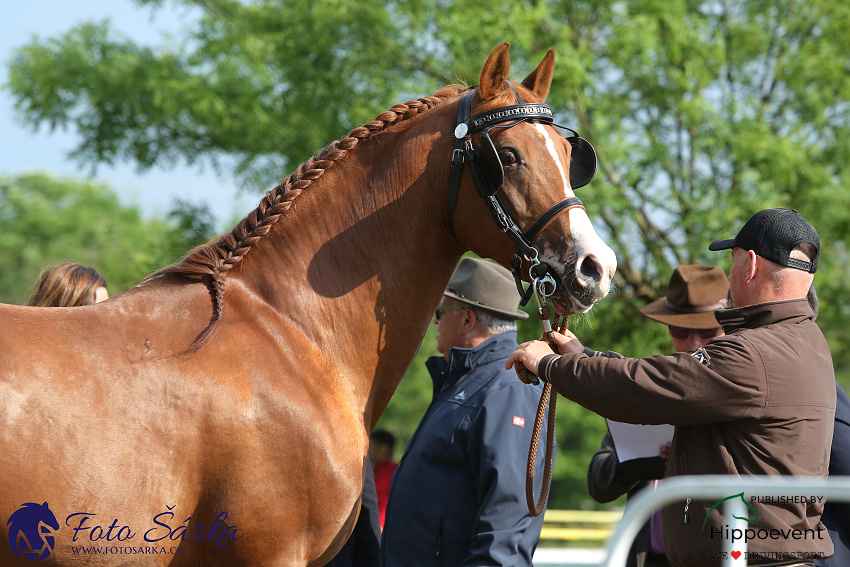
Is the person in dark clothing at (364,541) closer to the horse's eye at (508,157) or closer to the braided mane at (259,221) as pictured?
the braided mane at (259,221)

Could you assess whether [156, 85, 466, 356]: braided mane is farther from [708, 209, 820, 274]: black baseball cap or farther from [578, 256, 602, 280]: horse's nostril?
[708, 209, 820, 274]: black baseball cap

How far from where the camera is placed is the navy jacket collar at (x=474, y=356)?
3.67 m

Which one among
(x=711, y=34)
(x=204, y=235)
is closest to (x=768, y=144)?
(x=711, y=34)

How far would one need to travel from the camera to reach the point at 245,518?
2.40 m

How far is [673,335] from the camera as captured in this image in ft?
14.0

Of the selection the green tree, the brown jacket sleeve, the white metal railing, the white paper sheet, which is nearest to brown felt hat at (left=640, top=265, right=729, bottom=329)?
the white paper sheet

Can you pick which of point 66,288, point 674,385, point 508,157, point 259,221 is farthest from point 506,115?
point 66,288

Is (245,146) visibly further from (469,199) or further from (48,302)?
(469,199)

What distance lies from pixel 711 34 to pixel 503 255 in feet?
27.3

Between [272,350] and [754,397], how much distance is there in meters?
1.71

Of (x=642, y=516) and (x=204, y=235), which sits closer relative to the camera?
(x=642, y=516)

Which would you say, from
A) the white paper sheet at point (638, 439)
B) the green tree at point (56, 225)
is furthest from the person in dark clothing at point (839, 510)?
the green tree at point (56, 225)

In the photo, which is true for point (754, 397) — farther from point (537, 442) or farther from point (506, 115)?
point (506, 115)

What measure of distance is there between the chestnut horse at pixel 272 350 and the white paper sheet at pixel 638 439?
127cm
